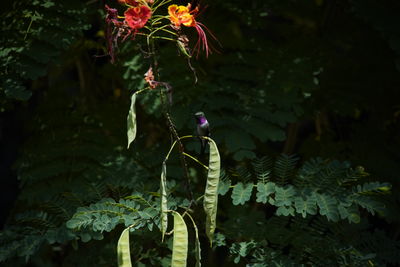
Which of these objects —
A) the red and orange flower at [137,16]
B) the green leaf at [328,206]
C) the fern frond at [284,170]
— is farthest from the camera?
the fern frond at [284,170]

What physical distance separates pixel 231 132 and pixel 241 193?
14.8 inches

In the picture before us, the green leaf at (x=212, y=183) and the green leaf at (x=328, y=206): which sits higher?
the green leaf at (x=212, y=183)

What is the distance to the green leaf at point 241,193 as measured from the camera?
1400 mm

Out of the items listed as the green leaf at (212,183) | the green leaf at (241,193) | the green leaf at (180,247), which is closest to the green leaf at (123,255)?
the green leaf at (180,247)

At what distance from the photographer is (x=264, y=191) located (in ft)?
4.64

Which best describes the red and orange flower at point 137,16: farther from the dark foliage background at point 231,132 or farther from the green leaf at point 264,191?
the green leaf at point 264,191

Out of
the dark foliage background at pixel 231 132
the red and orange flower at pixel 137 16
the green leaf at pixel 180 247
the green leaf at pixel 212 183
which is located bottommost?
the dark foliage background at pixel 231 132

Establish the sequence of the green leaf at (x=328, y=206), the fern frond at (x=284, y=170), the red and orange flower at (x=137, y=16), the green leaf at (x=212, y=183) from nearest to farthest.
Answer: the red and orange flower at (x=137, y=16)
the green leaf at (x=212, y=183)
the green leaf at (x=328, y=206)
the fern frond at (x=284, y=170)

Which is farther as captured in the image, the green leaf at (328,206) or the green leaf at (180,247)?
the green leaf at (328,206)

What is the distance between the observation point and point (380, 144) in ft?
6.56

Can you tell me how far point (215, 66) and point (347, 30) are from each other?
633 mm

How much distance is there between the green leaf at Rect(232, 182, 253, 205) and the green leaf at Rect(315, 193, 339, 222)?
0.20 m

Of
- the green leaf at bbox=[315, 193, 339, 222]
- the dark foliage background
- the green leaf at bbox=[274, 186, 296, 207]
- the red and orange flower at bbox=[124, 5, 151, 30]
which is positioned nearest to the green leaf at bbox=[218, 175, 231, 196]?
the dark foliage background

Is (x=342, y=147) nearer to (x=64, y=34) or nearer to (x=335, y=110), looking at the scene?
(x=335, y=110)
